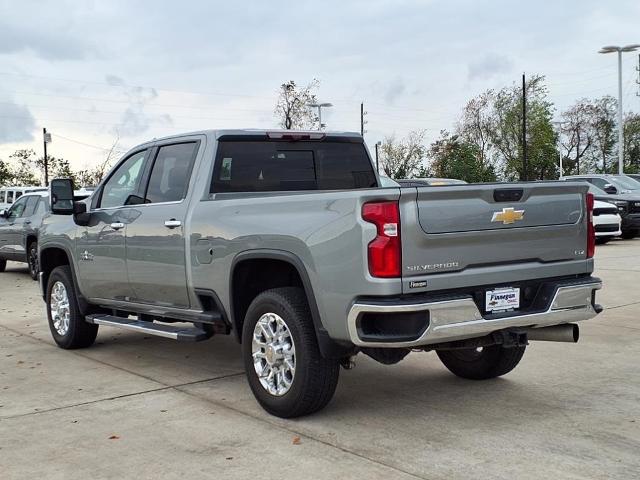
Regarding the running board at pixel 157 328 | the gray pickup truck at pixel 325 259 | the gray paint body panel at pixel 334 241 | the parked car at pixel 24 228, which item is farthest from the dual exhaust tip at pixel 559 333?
the parked car at pixel 24 228

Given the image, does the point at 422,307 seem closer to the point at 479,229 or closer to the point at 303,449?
the point at 479,229

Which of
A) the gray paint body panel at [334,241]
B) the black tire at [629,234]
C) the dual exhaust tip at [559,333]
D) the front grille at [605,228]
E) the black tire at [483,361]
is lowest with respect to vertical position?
the black tire at [629,234]

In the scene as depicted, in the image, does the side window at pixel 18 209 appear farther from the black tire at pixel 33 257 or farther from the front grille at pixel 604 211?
the front grille at pixel 604 211

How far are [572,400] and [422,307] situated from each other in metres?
1.72

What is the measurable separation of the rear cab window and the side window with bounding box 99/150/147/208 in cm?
112

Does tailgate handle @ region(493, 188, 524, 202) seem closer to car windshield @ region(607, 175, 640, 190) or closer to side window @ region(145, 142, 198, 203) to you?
side window @ region(145, 142, 198, 203)

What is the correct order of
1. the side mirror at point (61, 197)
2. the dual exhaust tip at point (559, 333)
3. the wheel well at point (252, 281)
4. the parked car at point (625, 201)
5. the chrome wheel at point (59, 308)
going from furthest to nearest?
the parked car at point (625, 201) → the chrome wheel at point (59, 308) → the side mirror at point (61, 197) → the wheel well at point (252, 281) → the dual exhaust tip at point (559, 333)

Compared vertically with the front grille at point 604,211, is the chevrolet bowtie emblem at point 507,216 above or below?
above

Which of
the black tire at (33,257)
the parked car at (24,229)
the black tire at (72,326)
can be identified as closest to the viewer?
the black tire at (72,326)

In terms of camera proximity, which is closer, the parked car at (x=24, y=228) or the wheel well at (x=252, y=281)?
the wheel well at (x=252, y=281)

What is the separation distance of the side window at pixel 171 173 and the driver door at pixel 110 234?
0.67 feet

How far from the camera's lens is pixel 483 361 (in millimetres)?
5992

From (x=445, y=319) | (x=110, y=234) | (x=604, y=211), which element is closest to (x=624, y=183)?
(x=604, y=211)

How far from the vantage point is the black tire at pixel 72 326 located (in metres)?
7.63
